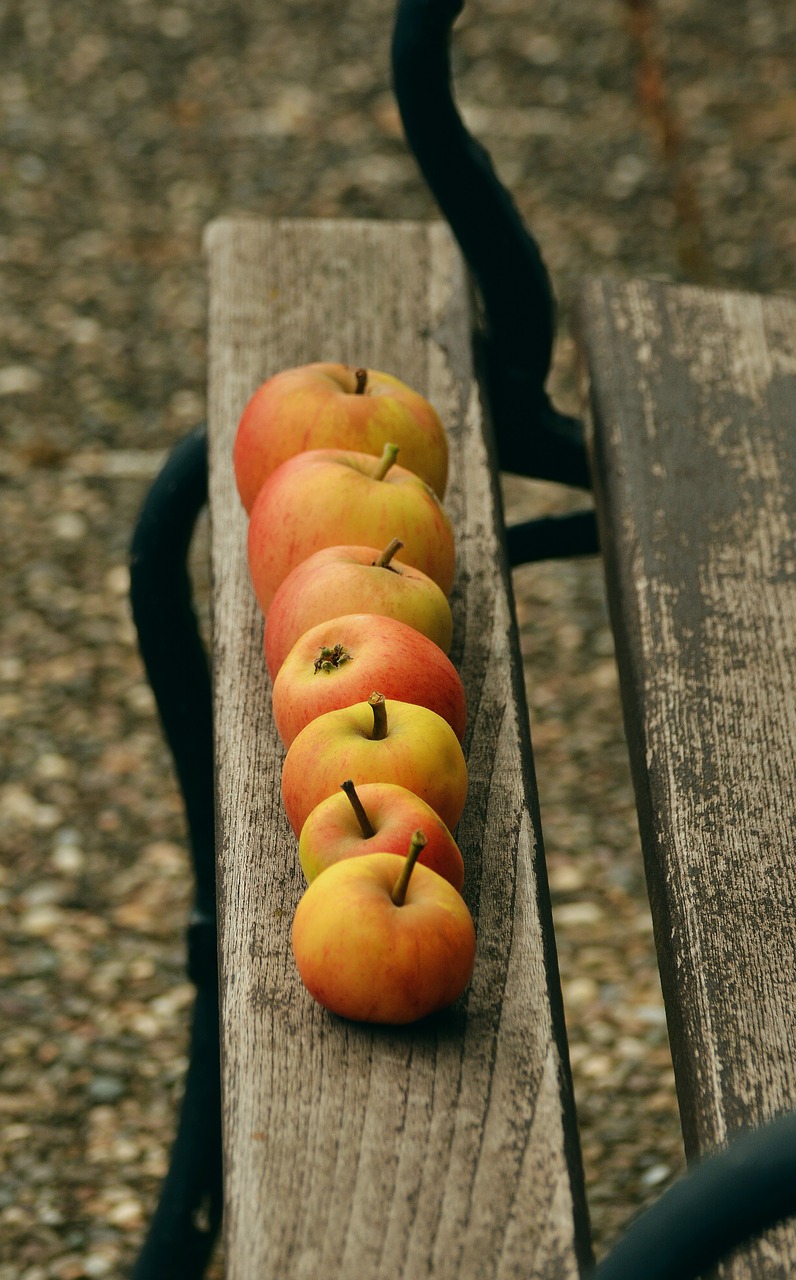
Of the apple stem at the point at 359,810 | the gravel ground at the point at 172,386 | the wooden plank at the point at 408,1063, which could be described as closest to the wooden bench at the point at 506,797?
the wooden plank at the point at 408,1063

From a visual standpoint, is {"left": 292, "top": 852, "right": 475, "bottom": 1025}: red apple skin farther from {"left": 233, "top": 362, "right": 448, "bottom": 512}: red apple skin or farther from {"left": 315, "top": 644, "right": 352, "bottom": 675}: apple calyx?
{"left": 233, "top": 362, "right": 448, "bottom": 512}: red apple skin

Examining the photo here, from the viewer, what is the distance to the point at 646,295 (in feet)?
5.70

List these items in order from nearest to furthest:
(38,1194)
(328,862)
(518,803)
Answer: (328,862) → (518,803) → (38,1194)

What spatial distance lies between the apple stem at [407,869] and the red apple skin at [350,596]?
0.88 ft

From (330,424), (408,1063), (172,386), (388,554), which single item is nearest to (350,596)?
(388,554)

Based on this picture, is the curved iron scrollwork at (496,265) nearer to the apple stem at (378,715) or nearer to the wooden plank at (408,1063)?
the wooden plank at (408,1063)

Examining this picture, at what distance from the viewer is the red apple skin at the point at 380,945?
879 millimetres

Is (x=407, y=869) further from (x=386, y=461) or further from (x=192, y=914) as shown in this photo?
(x=192, y=914)

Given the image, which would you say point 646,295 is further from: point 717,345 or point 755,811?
point 755,811

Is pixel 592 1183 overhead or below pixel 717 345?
below

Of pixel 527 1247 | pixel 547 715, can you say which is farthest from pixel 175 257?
pixel 527 1247

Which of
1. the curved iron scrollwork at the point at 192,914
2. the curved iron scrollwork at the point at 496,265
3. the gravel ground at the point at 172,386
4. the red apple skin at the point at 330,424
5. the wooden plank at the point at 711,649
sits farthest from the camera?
the gravel ground at the point at 172,386

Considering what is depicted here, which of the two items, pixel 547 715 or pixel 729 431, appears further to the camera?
pixel 547 715

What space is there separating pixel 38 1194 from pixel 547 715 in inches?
50.8
